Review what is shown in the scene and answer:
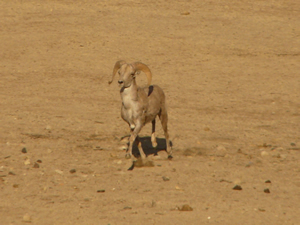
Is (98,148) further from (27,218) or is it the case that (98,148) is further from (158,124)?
(27,218)

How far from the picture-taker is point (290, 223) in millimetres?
11258

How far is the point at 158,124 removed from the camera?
18016 mm

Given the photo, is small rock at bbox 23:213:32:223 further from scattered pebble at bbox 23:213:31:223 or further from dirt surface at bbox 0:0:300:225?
dirt surface at bbox 0:0:300:225

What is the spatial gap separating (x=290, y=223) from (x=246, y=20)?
18.6 m

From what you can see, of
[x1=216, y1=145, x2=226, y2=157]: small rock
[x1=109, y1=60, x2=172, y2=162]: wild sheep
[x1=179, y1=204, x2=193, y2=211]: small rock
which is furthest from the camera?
[x1=216, y1=145, x2=226, y2=157]: small rock

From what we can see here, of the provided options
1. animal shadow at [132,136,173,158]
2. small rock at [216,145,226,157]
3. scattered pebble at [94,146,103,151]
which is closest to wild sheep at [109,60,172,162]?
animal shadow at [132,136,173,158]

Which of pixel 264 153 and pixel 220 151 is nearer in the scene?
pixel 264 153

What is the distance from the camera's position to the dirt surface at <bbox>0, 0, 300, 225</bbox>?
12094 mm

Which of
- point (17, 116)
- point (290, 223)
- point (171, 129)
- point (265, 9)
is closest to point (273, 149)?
point (171, 129)

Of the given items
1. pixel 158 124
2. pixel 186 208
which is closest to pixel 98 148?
pixel 158 124

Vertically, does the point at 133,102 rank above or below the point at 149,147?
above

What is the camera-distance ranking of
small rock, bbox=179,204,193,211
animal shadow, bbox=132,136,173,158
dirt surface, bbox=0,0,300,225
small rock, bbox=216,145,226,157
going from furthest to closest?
animal shadow, bbox=132,136,173,158 → small rock, bbox=216,145,226,157 → dirt surface, bbox=0,0,300,225 → small rock, bbox=179,204,193,211

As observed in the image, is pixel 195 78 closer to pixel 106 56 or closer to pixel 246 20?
pixel 106 56

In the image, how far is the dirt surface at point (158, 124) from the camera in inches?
476
